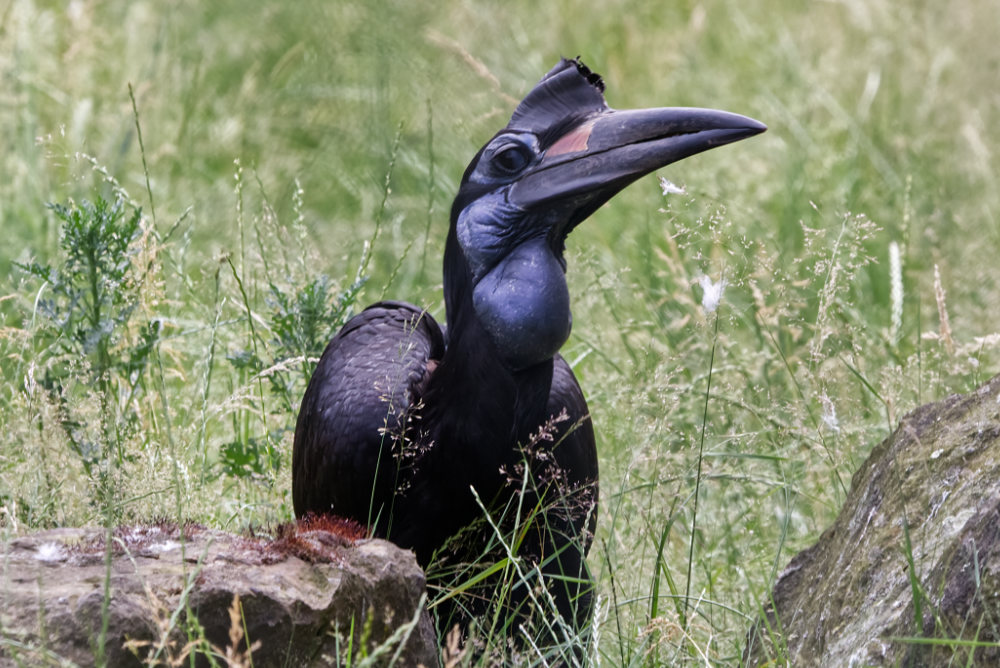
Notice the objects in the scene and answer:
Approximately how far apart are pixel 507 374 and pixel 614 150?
521 mm

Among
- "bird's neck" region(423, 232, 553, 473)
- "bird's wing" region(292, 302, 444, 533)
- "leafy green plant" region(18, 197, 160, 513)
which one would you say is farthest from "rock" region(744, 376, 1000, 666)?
"leafy green plant" region(18, 197, 160, 513)

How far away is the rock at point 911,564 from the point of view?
2.37 m

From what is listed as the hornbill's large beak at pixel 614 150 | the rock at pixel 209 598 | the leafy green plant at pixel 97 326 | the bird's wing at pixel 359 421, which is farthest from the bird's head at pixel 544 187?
the leafy green plant at pixel 97 326

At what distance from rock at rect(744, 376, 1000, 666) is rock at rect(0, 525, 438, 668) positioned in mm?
737

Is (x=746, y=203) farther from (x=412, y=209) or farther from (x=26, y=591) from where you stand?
(x=26, y=591)

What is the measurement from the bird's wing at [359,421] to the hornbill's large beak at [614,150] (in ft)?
1.36

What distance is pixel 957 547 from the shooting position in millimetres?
2447

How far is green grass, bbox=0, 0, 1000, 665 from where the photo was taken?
333 centimetres

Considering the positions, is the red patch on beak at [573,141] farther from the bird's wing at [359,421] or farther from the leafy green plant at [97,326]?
the leafy green plant at [97,326]

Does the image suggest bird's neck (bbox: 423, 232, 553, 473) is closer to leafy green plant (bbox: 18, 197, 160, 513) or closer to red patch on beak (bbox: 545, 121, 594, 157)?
red patch on beak (bbox: 545, 121, 594, 157)

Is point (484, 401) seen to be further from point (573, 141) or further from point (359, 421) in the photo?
point (573, 141)

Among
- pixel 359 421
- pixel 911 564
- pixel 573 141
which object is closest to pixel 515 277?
pixel 573 141

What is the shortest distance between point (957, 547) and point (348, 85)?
4.65 metres

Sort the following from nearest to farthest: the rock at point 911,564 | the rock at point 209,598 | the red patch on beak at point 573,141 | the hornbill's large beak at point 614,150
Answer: the rock at point 209,598
the rock at point 911,564
the hornbill's large beak at point 614,150
the red patch on beak at point 573,141
